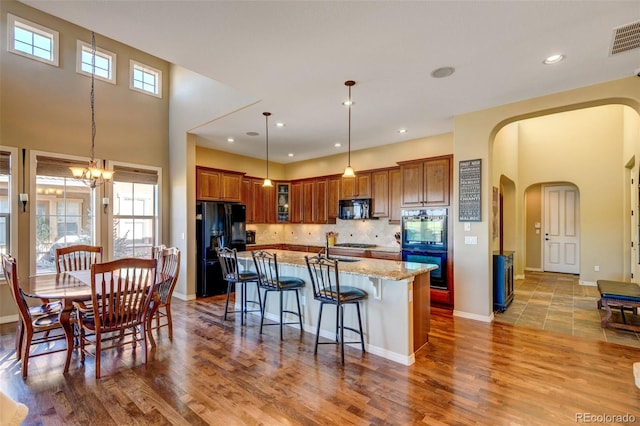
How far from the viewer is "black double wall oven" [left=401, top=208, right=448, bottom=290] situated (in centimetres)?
494

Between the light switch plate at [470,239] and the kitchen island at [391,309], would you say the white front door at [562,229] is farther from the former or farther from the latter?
the kitchen island at [391,309]

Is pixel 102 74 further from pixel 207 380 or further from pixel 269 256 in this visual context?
pixel 207 380

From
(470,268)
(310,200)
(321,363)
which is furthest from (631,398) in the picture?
(310,200)

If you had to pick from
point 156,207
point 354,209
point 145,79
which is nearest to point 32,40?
point 145,79

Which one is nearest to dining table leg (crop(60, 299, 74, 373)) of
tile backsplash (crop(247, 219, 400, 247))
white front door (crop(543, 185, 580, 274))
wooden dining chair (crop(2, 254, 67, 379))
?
wooden dining chair (crop(2, 254, 67, 379))

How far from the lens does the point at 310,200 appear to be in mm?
7316

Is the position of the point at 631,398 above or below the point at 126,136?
below

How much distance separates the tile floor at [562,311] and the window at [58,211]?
21.8 feet

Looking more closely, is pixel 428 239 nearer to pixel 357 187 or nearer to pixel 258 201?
pixel 357 187

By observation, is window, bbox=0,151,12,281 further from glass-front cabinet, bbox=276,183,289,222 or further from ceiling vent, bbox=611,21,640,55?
ceiling vent, bbox=611,21,640,55

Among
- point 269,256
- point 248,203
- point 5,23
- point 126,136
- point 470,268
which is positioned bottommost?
point 470,268

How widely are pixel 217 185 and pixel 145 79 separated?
2.42 meters

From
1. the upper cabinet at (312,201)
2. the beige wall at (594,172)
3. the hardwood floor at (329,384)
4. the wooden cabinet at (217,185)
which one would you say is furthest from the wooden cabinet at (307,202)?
the beige wall at (594,172)

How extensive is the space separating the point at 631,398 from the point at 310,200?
5870 millimetres
